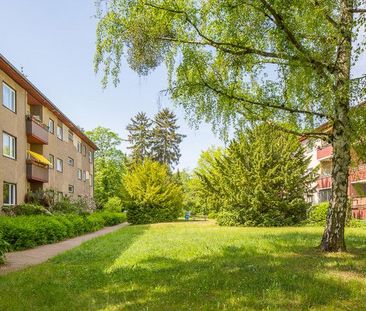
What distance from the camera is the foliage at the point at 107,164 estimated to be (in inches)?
2539

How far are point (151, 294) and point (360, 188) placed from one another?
117 ft

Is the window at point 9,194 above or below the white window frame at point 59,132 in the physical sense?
below

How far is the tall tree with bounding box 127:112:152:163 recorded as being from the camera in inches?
2940

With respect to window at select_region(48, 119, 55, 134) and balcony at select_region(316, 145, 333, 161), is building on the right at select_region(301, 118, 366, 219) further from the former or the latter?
window at select_region(48, 119, 55, 134)

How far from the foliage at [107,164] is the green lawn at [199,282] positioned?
5307 cm

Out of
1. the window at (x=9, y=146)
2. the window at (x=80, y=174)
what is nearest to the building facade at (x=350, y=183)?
the window at (x=9, y=146)

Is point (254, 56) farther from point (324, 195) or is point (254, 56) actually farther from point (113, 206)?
point (113, 206)

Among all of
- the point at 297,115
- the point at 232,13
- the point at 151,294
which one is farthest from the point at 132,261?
the point at 232,13

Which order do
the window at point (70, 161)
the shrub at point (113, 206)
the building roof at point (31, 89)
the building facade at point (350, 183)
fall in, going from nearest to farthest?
the building roof at point (31, 89)
the building facade at point (350, 183)
the window at point (70, 161)
the shrub at point (113, 206)

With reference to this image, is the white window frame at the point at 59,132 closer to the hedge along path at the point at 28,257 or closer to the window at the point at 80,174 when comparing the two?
the window at the point at 80,174

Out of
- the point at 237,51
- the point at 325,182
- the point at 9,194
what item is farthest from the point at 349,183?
the point at 237,51

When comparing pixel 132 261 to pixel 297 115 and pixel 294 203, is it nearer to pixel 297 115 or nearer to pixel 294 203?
pixel 297 115

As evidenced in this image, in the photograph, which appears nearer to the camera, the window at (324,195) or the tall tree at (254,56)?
the tall tree at (254,56)

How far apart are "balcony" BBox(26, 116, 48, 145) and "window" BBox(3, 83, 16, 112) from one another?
2185 mm
